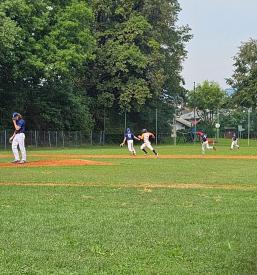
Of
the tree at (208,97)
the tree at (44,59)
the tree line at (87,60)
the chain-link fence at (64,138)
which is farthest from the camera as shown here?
the tree at (208,97)

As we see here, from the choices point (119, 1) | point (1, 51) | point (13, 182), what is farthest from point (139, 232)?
point (119, 1)

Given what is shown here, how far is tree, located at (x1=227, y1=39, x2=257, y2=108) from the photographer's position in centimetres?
6862

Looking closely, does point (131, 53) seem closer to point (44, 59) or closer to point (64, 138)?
Answer: point (64, 138)

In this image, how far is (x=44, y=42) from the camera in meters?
48.8

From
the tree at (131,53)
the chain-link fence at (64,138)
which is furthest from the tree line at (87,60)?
the chain-link fence at (64,138)

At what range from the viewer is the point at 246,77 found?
69750mm

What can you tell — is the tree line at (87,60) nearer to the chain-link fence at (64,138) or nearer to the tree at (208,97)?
the chain-link fence at (64,138)

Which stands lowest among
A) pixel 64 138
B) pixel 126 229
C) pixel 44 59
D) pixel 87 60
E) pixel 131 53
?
pixel 126 229

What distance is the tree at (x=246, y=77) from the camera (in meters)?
68.6

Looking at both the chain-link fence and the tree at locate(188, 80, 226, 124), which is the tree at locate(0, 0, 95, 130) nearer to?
the chain-link fence

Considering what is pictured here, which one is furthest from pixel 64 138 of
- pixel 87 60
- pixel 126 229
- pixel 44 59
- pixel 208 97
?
pixel 208 97

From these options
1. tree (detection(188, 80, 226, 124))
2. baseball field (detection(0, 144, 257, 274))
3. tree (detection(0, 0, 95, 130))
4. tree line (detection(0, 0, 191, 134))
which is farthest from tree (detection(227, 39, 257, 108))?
baseball field (detection(0, 144, 257, 274))

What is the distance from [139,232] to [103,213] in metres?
1.58

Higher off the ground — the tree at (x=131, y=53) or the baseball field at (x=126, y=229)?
the tree at (x=131, y=53)
